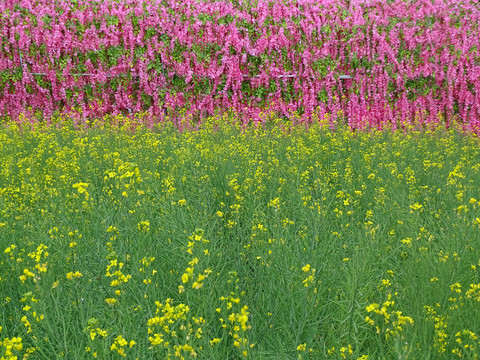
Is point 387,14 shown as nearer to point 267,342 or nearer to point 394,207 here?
point 394,207

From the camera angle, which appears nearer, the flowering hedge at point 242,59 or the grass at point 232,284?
the grass at point 232,284

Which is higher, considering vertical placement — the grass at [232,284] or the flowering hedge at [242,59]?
the flowering hedge at [242,59]

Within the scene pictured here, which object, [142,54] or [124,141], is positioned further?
[142,54]

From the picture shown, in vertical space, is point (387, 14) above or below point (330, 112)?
above

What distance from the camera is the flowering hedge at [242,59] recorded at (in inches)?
336

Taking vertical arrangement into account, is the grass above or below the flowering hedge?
below

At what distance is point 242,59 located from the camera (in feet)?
28.4

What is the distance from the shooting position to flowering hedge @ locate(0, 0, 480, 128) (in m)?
8.52

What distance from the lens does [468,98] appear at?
8828 mm

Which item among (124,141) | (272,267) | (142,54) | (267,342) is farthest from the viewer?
(142,54)

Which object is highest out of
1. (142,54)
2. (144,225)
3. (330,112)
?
(142,54)

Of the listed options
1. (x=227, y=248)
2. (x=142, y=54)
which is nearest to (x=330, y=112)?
(x=142, y=54)

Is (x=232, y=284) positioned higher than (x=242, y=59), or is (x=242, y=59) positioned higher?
(x=242, y=59)

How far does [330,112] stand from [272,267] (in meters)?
7.09
